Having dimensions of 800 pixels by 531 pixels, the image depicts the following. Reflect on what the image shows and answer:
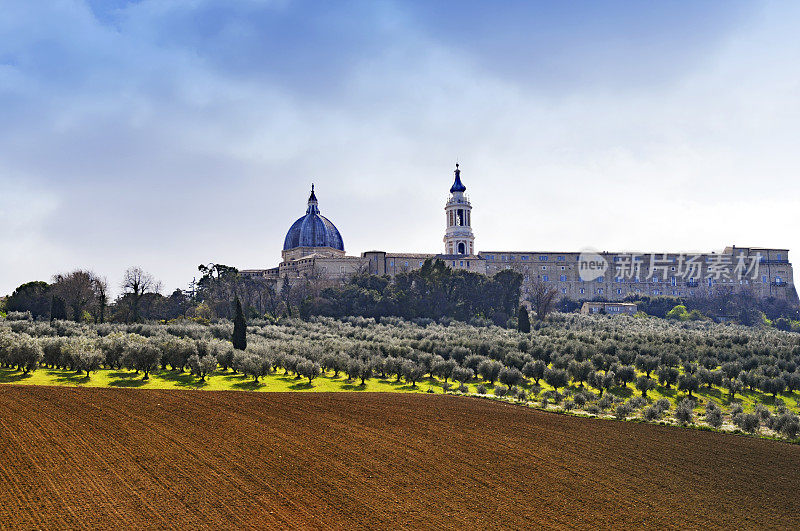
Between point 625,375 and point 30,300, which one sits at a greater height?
point 30,300

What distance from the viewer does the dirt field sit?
13.6m

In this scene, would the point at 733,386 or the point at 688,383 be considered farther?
the point at 733,386

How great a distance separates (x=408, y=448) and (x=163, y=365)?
17.5 meters

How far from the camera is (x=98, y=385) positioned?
86.7 feet

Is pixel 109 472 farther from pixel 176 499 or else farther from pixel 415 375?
pixel 415 375

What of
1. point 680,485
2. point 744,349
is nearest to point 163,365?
point 680,485

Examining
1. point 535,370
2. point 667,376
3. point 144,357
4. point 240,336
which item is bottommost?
point 667,376

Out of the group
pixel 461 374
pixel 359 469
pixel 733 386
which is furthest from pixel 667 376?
pixel 359 469

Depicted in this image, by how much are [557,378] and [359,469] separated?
18.3 meters

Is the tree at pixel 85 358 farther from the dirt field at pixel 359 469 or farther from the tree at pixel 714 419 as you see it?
the tree at pixel 714 419

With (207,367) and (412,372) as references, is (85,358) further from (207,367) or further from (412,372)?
(412,372)

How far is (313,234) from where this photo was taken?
105812mm

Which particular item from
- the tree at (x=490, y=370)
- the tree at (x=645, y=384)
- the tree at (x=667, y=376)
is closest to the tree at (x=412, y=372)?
the tree at (x=490, y=370)

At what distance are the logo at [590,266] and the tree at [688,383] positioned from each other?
8029 cm
